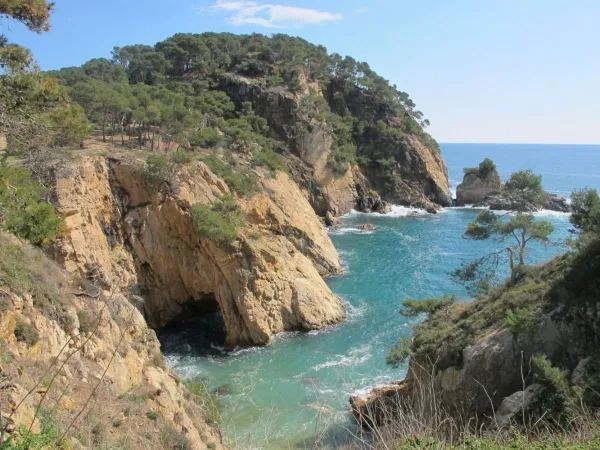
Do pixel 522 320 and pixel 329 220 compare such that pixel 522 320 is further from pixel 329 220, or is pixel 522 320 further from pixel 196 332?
pixel 329 220

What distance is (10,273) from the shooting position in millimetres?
11477

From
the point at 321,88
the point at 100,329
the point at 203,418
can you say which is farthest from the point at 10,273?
the point at 321,88

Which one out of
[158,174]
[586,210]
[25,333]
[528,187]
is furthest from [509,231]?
[158,174]

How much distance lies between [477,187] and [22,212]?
6338 cm

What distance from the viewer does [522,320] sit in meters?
13.1

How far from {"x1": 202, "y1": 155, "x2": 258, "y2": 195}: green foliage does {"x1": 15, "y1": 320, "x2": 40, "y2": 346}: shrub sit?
2131 cm

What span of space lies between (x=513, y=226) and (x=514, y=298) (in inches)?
173

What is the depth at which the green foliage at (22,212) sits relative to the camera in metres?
13.5

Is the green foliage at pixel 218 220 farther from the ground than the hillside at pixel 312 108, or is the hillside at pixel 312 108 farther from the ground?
the hillside at pixel 312 108

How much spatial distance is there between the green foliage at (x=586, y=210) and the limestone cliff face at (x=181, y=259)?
1392cm

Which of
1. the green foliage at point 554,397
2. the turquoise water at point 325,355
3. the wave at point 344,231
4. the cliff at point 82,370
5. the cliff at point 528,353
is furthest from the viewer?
the wave at point 344,231

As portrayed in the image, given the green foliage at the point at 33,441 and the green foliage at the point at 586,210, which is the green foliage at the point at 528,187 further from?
the green foliage at the point at 33,441

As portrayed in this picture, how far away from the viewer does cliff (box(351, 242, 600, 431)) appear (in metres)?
10.6

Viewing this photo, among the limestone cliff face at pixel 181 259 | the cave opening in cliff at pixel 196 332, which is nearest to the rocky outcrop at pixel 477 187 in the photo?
the limestone cliff face at pixel 181 259
